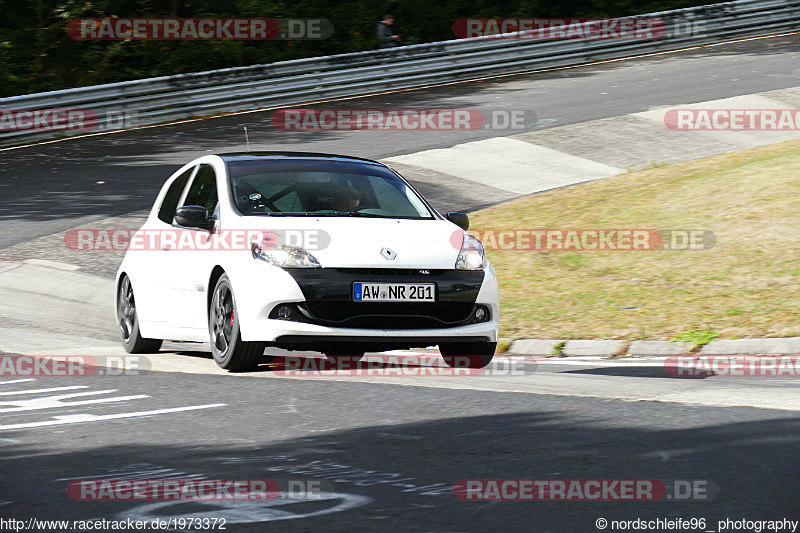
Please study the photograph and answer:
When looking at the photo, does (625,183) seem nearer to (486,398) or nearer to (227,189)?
(227,189)

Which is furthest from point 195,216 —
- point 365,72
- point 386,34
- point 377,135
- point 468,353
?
point 386,34

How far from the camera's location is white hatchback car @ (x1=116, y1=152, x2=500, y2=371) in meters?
8.26

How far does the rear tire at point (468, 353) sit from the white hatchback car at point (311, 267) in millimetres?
11

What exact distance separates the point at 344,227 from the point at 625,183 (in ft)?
34.0

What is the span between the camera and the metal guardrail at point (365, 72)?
78.8 feet

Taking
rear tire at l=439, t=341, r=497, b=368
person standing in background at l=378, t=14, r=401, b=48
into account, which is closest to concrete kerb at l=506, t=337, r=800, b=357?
rear tire at l=439, t=341, r=497, b=368

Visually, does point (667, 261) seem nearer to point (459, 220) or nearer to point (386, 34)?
A: point (459, 220)

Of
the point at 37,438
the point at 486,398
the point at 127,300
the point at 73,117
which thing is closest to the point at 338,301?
the point at 486,398

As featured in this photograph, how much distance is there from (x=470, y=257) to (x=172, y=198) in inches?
114

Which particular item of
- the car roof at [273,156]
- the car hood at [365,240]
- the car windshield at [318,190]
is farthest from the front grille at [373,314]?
the car roof at [273,156]

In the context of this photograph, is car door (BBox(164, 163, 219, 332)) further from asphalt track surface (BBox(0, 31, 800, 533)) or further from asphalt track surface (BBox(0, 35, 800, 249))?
asphalt track surface (BBox(0, 35, 800, 249))

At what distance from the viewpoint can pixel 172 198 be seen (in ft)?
33.8

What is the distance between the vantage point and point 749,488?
5.08m

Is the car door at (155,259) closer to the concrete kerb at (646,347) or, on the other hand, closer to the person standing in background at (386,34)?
the concrete kerb at (646,347)
